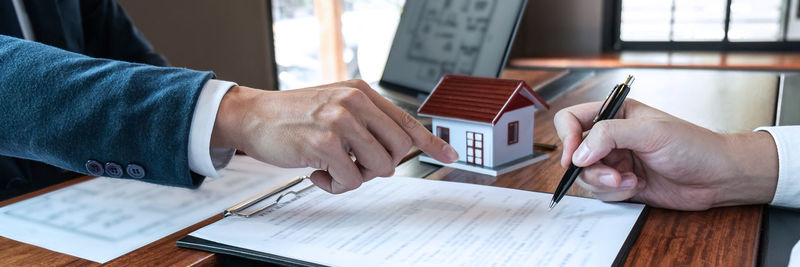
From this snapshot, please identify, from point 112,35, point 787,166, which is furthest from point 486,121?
point 112,35

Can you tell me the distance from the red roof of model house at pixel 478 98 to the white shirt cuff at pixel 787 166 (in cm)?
29

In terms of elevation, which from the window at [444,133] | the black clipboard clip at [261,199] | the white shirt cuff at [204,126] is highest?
the white shirt cuff at [204,126]

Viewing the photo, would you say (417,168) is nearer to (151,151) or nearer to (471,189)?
(471,189)

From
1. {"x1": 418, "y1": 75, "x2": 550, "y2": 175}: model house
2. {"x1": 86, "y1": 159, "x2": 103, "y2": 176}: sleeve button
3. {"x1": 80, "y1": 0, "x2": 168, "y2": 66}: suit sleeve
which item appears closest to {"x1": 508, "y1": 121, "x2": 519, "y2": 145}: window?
{"x1": 418, "y1": 75, "x2": 550, "y2": 175}: model house

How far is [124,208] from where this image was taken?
669 mm

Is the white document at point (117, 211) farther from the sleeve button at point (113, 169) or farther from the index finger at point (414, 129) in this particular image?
the index finger at point (414, 129)

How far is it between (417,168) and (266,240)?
0.30 metres

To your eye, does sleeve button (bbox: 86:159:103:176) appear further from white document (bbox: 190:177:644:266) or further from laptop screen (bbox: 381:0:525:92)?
laptop screen (bbox: 381:0:525:92)

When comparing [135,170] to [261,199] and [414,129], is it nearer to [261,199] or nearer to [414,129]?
[261,199]

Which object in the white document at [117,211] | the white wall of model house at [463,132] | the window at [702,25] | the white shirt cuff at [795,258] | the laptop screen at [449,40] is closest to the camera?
the white shirt cuff at [795,258]

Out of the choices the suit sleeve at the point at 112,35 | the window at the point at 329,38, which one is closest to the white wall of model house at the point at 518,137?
the suit sleeve at the point at 112,35

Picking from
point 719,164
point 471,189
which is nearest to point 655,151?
point 719,164

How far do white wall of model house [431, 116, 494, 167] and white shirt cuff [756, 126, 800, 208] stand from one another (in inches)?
12.4

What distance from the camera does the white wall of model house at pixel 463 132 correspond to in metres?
0.78
